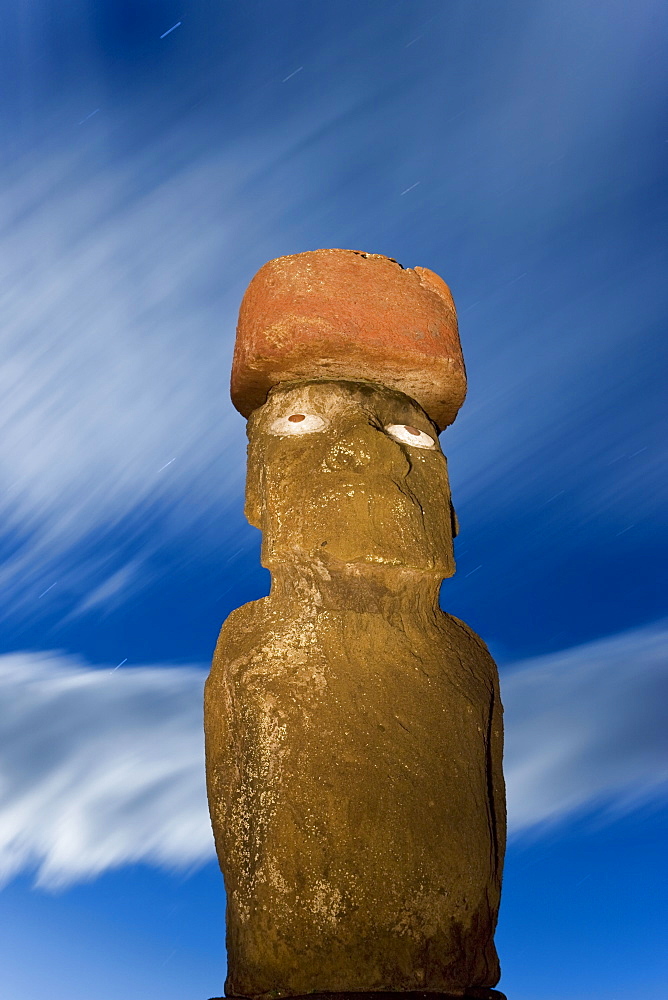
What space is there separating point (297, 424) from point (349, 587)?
979 millimetres

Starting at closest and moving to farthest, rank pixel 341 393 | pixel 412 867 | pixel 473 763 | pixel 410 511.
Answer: pixel 412 867 → pixel 473 763 → pixel 410 511 → pixel 341 393

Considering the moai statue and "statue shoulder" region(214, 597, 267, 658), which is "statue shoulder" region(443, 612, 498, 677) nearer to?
the moai statue

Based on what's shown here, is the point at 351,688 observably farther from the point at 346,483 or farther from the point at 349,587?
the point at 346,483

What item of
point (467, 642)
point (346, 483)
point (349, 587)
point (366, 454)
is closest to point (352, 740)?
point (349, 587)

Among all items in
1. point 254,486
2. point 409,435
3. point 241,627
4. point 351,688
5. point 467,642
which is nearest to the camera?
point 351,688

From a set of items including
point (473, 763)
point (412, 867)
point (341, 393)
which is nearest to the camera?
point (412, 867)

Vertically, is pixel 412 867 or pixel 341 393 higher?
pixel 341 393

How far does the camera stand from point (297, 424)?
4906 mm

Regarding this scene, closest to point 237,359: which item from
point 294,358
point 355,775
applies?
point 294,358

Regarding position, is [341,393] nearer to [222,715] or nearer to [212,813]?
[222,715]

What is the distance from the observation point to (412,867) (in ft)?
13.1

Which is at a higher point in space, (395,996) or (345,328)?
(345,328)

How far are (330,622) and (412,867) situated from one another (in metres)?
1.17

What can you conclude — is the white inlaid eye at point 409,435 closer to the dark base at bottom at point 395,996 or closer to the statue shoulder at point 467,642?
the statue shoulder at point 467,642
